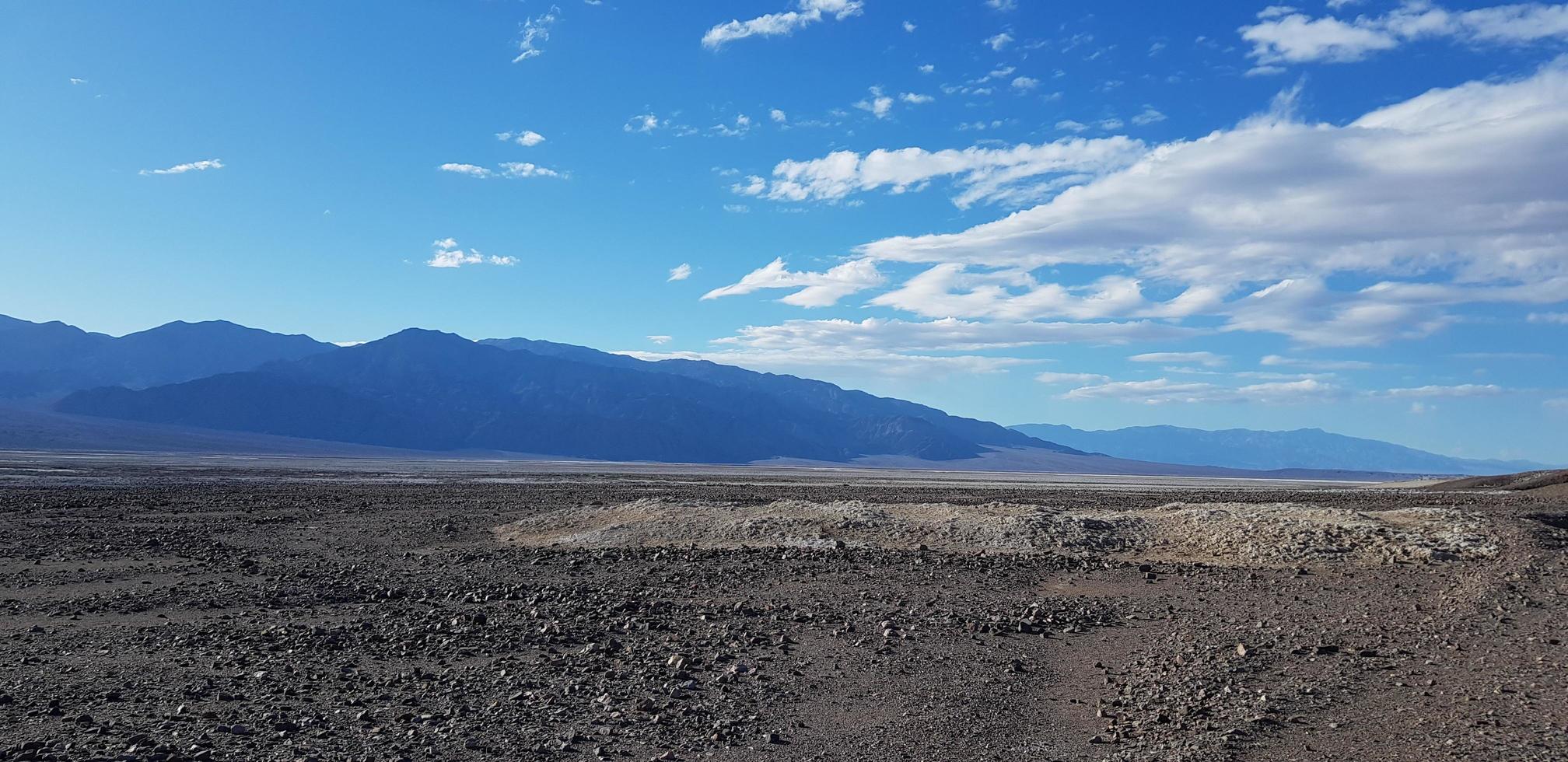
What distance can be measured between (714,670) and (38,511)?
105ft

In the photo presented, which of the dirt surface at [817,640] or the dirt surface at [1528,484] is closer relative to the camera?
the dirt surface at [817,640]

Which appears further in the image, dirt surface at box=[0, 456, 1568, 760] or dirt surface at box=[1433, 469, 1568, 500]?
dirt surface at box=[1433, 469, 1568, 500]

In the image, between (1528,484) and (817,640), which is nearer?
(817,640)

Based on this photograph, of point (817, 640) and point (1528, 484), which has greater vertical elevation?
point (1528, 484)

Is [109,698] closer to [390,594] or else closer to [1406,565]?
[390,594]

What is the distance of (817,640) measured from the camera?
42.8ft

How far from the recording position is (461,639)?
12.6 m

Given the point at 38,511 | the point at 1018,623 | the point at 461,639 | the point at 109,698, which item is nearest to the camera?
the point at 109,698

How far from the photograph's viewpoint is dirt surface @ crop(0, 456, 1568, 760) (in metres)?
8.72

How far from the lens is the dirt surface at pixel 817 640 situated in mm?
8719

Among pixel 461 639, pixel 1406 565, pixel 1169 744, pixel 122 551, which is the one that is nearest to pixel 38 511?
pixel 122 551

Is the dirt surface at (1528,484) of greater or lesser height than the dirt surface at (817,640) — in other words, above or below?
above

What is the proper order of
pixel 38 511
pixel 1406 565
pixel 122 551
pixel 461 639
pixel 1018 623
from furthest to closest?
pixel 38 511
pixel 122 551
pixel 1406 565
pixel 1018 623
pixel 461 639

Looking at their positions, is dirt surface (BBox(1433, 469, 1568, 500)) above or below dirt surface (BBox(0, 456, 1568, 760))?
above
